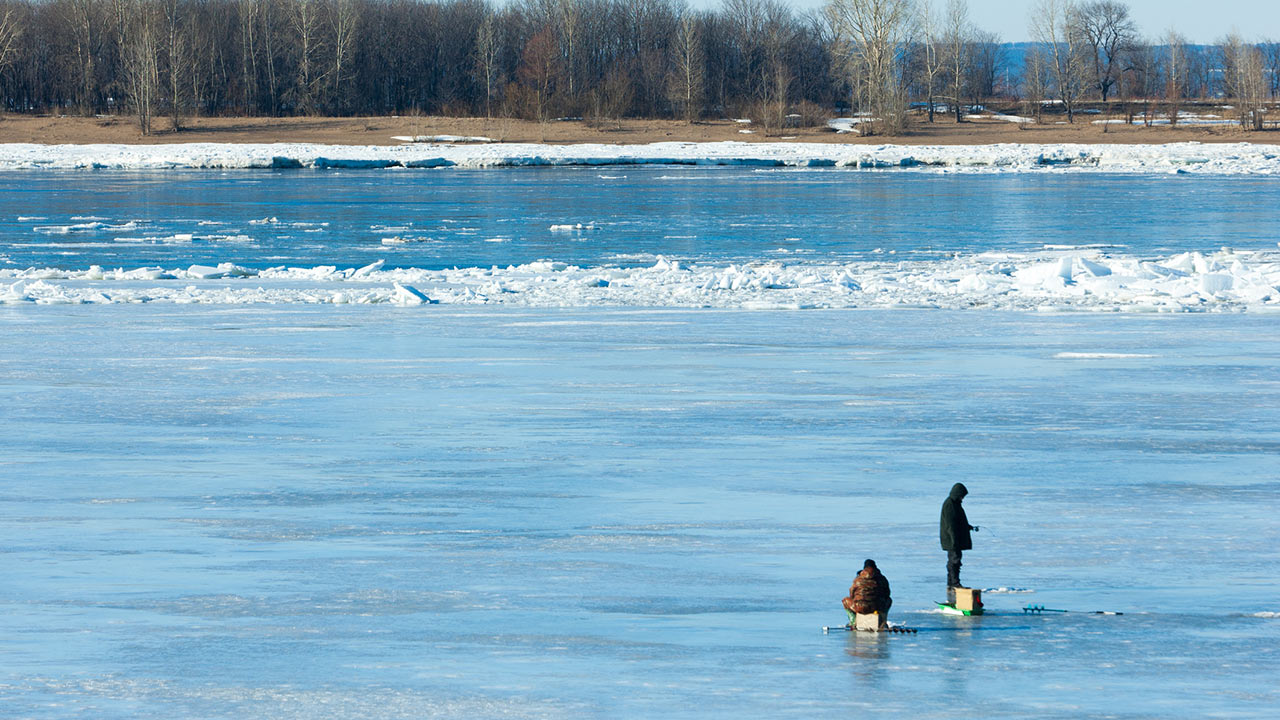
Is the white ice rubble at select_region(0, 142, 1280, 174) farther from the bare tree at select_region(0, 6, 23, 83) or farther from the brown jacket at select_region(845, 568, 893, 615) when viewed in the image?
the brown jacket at select_region(845, 568, 893, 615)

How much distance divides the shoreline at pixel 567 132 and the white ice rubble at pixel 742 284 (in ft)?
111

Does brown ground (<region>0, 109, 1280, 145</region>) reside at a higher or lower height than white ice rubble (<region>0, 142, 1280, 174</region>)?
higher

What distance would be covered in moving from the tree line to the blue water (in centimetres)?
2114

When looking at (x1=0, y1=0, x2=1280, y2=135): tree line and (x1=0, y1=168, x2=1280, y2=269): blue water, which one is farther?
(x1=0, y1=0, x2=1280, y2=135): tree line

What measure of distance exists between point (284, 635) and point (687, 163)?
3971 centimetres

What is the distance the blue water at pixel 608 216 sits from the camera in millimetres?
19891

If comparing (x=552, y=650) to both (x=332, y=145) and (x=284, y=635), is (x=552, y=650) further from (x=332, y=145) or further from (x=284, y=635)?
(x=332, y=145)

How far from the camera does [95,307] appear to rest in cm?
1425

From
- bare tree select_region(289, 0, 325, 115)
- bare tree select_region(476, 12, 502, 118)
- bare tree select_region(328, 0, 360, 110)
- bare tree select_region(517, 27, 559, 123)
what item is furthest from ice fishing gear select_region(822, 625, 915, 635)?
A: bare tree select_region(476, 12, 502, 118)

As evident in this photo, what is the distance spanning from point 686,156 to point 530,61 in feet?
97.2

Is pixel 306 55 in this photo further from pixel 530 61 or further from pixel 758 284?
pixel 758 284

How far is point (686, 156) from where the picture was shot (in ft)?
148

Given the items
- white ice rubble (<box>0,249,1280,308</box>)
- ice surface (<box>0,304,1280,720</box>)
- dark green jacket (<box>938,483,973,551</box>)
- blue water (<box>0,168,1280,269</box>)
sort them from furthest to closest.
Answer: blue water (<box>0,168,1280,269</box>) → white ice rubble (<box>0,249,1280,308</box>) → dark green jacket (<box>938,483,973,551</box>) → ice surface (<box>0,304,1280,720</box>)

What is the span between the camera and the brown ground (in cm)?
5144
